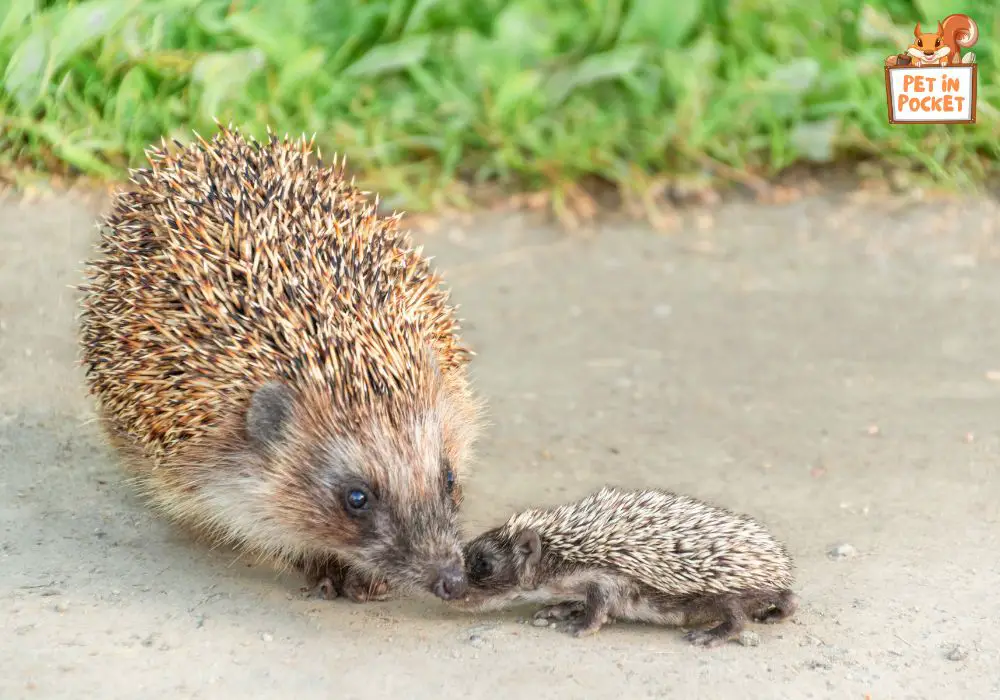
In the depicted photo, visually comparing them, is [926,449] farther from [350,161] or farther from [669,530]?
[350,161]

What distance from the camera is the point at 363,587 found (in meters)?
5.00

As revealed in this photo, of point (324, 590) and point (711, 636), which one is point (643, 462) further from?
point (324, 590)

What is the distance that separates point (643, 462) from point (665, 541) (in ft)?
4.34

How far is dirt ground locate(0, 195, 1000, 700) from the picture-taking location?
4367 millimetres

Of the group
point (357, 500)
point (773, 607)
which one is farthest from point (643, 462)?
point (357, 500)

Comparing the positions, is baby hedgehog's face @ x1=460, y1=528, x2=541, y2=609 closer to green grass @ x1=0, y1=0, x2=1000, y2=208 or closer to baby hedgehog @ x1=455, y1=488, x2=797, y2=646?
baby hedgehog @ x1=455, y1=488, x2=797, y2=646

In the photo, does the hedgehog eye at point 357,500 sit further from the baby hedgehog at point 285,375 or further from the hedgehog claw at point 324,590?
the hedgehog claw at point 324,590

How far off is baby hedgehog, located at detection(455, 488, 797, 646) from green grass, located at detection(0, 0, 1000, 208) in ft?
13.8

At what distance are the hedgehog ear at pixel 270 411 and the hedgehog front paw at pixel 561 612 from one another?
1179 mm

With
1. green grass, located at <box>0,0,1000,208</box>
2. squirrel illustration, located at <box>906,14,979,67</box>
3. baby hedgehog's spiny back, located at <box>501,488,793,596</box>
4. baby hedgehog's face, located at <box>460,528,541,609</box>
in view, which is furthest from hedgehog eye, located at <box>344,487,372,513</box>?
squirrel illustration, located at <box>906,14,979,67</box>

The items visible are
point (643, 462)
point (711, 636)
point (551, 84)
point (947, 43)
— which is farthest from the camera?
point (551, 84)

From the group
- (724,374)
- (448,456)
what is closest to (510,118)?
(724,374)

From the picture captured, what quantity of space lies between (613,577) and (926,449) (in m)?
2.15

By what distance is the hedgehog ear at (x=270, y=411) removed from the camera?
15.8ft
